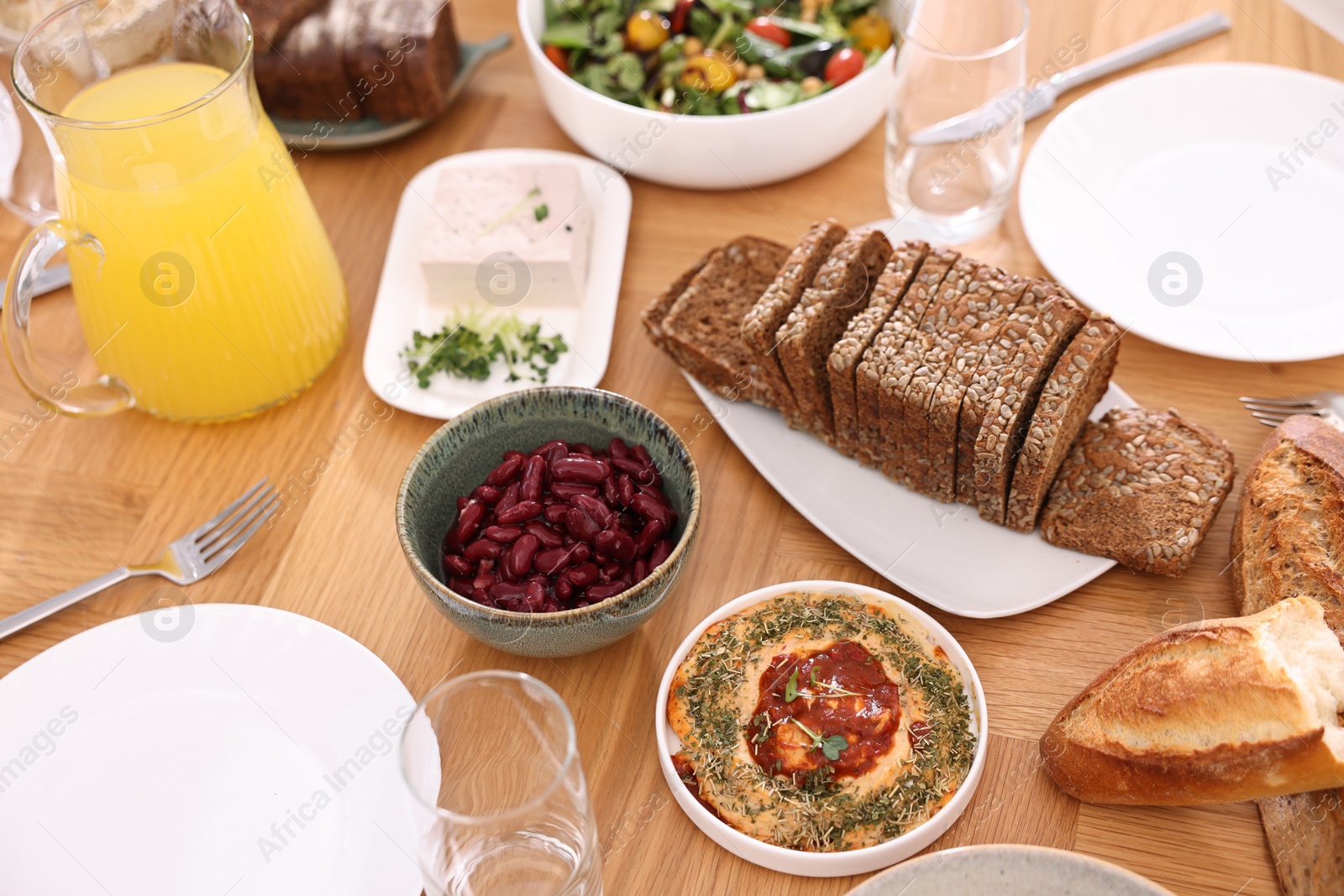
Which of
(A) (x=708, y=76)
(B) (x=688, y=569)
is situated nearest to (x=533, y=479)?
(B) (x=688, y=569)

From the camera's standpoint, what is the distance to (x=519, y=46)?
8.58 ft

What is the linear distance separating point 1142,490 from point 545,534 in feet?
2.83

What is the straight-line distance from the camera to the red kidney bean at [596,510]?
1.56 metres

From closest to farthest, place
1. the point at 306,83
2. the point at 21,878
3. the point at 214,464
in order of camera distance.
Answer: the point at 21,878 → the point at 214,464 → the point at 306,83

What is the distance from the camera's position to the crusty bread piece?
48.7 inches

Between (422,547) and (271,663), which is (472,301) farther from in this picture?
(271,663)

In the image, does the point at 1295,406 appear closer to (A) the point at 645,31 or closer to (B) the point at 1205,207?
(B) the point at 1205,207

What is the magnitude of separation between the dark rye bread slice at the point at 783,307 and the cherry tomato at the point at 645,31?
0.70 metres

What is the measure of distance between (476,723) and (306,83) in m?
1.54

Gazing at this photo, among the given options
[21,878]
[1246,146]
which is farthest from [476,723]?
[1246,146]

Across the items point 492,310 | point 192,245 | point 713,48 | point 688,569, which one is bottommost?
point 688,569

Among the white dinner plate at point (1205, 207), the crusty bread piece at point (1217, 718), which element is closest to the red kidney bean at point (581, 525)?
the crusty bread piece at point (1217, 718)

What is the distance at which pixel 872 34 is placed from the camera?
2.28 metres

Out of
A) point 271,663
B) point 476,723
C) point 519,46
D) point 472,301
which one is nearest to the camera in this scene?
point 476,723
